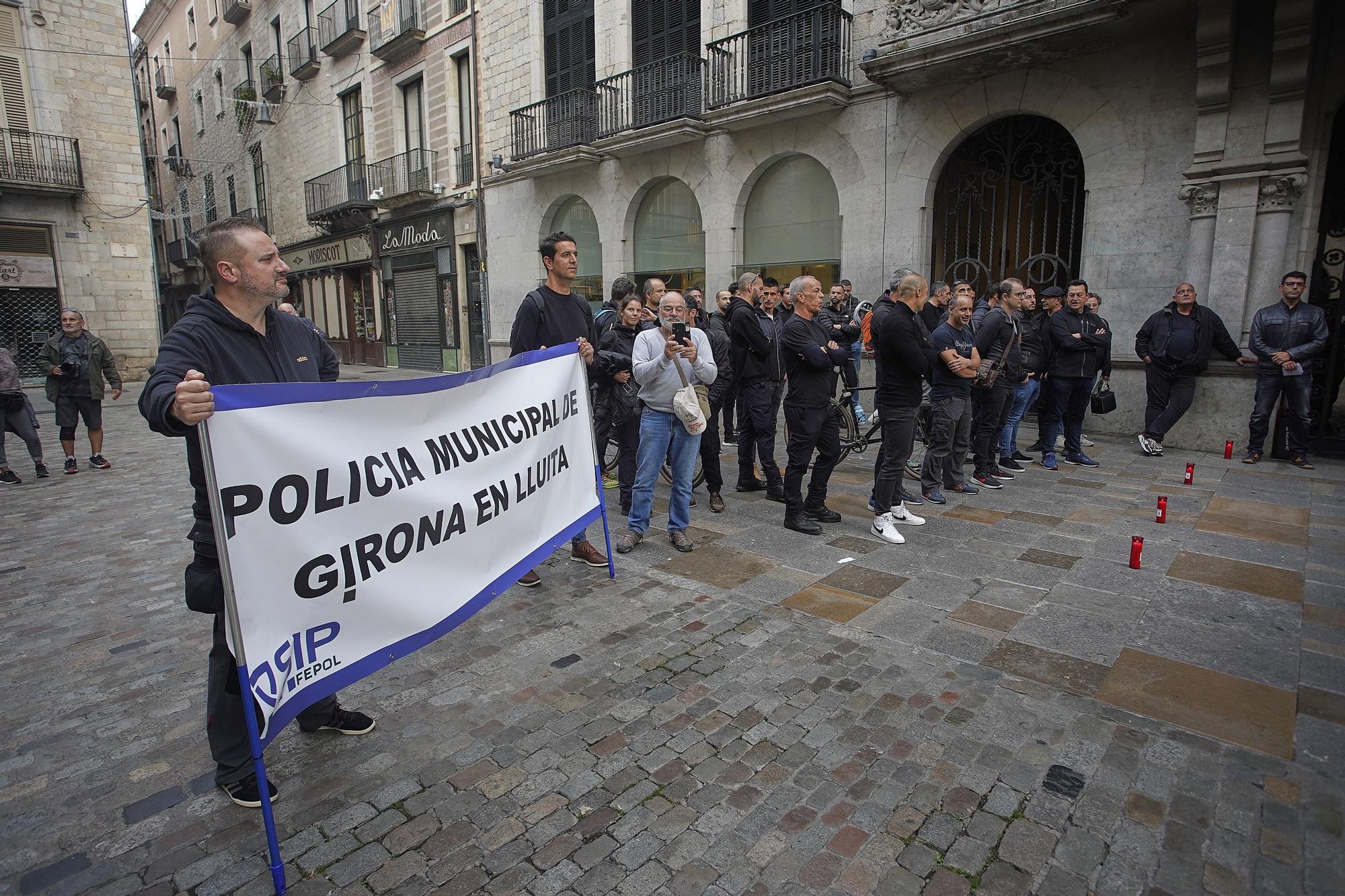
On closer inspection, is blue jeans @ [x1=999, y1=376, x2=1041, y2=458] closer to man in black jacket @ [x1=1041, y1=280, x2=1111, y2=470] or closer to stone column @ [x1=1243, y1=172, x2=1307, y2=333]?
→ man in black jacket @ [x1=1041, y1=280, x2=1111, y2=470]

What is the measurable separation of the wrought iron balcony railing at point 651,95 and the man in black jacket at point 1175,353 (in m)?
8.89

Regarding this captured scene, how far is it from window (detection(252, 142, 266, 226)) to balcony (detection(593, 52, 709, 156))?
818 inches

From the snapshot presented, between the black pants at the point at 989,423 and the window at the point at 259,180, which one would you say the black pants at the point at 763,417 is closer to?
the black pants at the point at 989,423

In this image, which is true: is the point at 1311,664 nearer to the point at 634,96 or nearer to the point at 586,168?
the point at 634,96

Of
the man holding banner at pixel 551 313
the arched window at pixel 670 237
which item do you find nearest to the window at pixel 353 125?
the arched window at pixel 670 237

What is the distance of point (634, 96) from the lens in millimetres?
15242

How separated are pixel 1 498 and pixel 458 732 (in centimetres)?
779

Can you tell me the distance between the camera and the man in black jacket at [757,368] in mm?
6375

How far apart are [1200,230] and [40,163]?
2565 centimetres

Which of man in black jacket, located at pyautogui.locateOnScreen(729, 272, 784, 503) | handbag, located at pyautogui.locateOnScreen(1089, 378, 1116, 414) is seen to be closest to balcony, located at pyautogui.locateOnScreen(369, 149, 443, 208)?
man in black jacket, located at pyautogui.locateOnScreen(729, 272, 784, 503)

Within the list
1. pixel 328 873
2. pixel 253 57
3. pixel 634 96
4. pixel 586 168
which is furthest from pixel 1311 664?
pixel 253 57

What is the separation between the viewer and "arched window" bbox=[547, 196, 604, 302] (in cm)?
1805

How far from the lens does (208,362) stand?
264 centimetres

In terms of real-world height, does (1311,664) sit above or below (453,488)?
below
